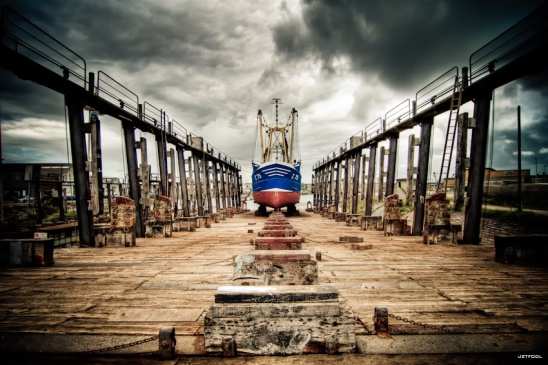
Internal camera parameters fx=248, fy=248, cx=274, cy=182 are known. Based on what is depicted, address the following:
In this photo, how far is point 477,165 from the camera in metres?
8.62

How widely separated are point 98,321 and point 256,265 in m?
2.19

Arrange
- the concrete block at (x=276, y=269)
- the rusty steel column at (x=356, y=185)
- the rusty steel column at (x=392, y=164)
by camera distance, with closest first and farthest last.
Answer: the concrete block at (x=276, y=269) < the rusty steel column at (x=392, y=164) < the rusty steel column at (x=356, y=185)

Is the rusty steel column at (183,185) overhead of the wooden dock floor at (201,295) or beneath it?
overhead

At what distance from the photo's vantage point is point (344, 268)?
18.6ft

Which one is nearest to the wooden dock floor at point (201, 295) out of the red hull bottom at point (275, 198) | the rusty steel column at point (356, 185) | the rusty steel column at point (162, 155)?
the rusty steel column at point (162, 155)

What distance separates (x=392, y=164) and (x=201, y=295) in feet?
43.3

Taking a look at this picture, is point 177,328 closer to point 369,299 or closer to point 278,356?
point 278,356

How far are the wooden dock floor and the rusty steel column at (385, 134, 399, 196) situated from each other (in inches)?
293

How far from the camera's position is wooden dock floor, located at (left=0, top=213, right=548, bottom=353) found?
2.92 m

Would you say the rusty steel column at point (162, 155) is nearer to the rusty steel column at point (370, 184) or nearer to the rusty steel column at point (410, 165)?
the rusty steel column at point (410, 165)

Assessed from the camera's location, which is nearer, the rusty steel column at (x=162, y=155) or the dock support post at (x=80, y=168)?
the dock support post at (x=80, y=168)

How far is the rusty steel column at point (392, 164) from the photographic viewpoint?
46.4ft

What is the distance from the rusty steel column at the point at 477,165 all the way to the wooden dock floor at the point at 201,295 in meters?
2.16

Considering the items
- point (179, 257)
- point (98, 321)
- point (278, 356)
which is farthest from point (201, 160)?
point (278, 356)
